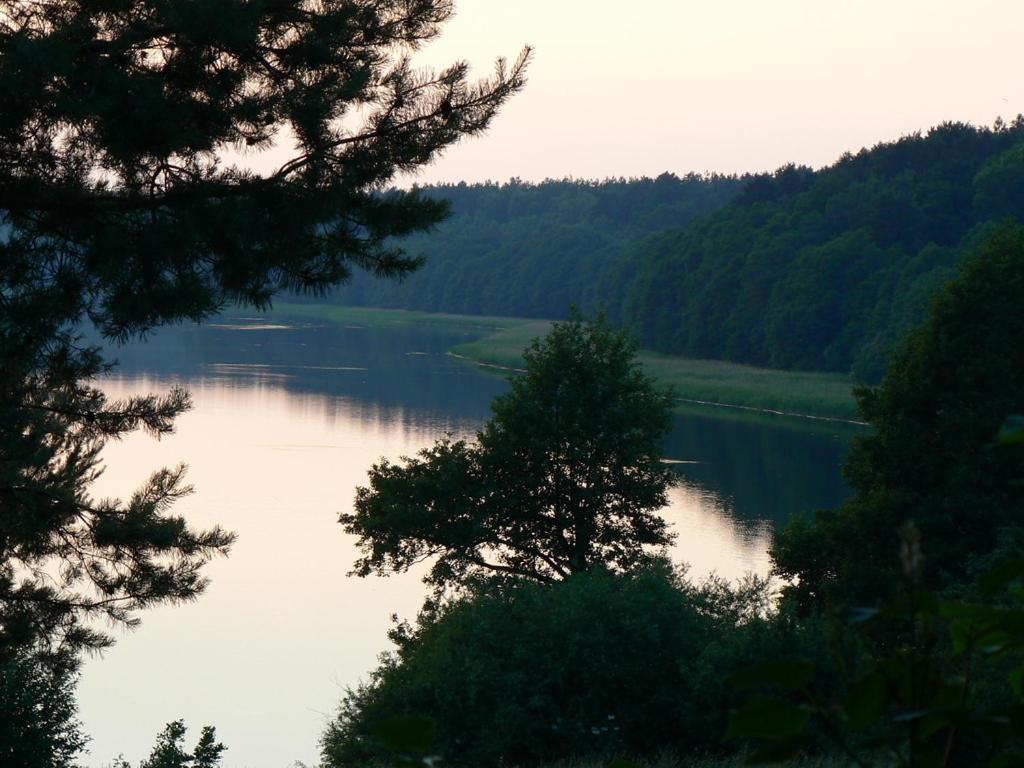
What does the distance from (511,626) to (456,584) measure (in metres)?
4.99

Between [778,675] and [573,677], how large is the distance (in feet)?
43.8

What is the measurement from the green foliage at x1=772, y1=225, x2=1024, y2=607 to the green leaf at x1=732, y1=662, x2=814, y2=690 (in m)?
17.5

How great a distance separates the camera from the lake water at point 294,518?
20312 millimetres

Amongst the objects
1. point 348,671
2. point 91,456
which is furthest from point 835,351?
point 91,456

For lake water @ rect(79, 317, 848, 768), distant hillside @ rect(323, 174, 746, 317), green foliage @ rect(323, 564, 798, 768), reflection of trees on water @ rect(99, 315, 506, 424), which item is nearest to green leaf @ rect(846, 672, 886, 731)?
green foliage @ rect(323, 564, 798, 768)

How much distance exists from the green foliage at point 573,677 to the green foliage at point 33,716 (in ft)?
10.6

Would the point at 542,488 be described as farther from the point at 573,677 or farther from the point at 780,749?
the point at 780,749

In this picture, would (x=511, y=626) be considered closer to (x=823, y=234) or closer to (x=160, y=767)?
(x=160, y=767)

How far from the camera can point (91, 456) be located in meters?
11.1

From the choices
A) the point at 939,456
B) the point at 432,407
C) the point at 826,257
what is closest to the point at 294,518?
the point at 939,456

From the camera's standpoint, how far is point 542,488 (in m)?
20.6

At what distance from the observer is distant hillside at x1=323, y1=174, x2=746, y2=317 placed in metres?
119

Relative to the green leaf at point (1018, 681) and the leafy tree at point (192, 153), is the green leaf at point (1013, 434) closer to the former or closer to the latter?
the green leaf at point (1018, 681)

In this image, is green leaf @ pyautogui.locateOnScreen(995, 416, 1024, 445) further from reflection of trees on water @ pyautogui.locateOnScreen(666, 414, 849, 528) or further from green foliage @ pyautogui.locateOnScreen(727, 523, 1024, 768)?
reflection of trees on water @ pyautogui.locateOnScreen(666, 414, 849, 528)
